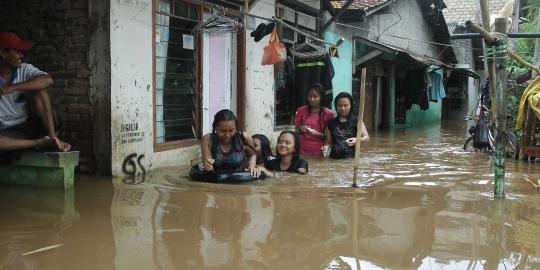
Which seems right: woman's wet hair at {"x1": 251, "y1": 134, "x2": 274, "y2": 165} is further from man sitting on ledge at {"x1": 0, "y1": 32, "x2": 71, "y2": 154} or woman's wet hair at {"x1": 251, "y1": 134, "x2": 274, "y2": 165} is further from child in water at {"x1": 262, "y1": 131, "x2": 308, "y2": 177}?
man sitting on ledge at {"x1": 0, "y1": 32, "x2": 71, "y2": 154}

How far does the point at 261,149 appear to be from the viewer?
Result: 643 cm

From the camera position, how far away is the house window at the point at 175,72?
689cm

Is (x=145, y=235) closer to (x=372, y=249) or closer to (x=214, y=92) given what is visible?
(x=372, y=249)

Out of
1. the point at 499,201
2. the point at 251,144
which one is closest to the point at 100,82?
the point at 251,144

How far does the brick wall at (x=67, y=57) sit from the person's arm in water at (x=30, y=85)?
2.84 ft

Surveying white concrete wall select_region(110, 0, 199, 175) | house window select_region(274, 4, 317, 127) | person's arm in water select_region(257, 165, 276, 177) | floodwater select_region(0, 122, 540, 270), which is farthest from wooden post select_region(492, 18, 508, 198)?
house window select_region(274, 4, 317, 127)

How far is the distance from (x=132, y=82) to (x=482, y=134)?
21.0 ft

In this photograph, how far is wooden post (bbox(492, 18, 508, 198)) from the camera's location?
4.82 meters

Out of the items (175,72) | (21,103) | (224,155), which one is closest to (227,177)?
(224,155)

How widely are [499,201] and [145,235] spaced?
11.0ft

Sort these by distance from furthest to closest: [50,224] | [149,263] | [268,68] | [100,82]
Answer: [268,68], [100,82], [50,224], [149,263]

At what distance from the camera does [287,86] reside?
10.0 metres

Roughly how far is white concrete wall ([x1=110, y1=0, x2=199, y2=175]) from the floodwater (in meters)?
0.42

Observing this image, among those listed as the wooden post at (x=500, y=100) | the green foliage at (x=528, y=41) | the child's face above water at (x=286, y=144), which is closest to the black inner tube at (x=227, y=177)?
the child's face above water at (x=286, y=144)
